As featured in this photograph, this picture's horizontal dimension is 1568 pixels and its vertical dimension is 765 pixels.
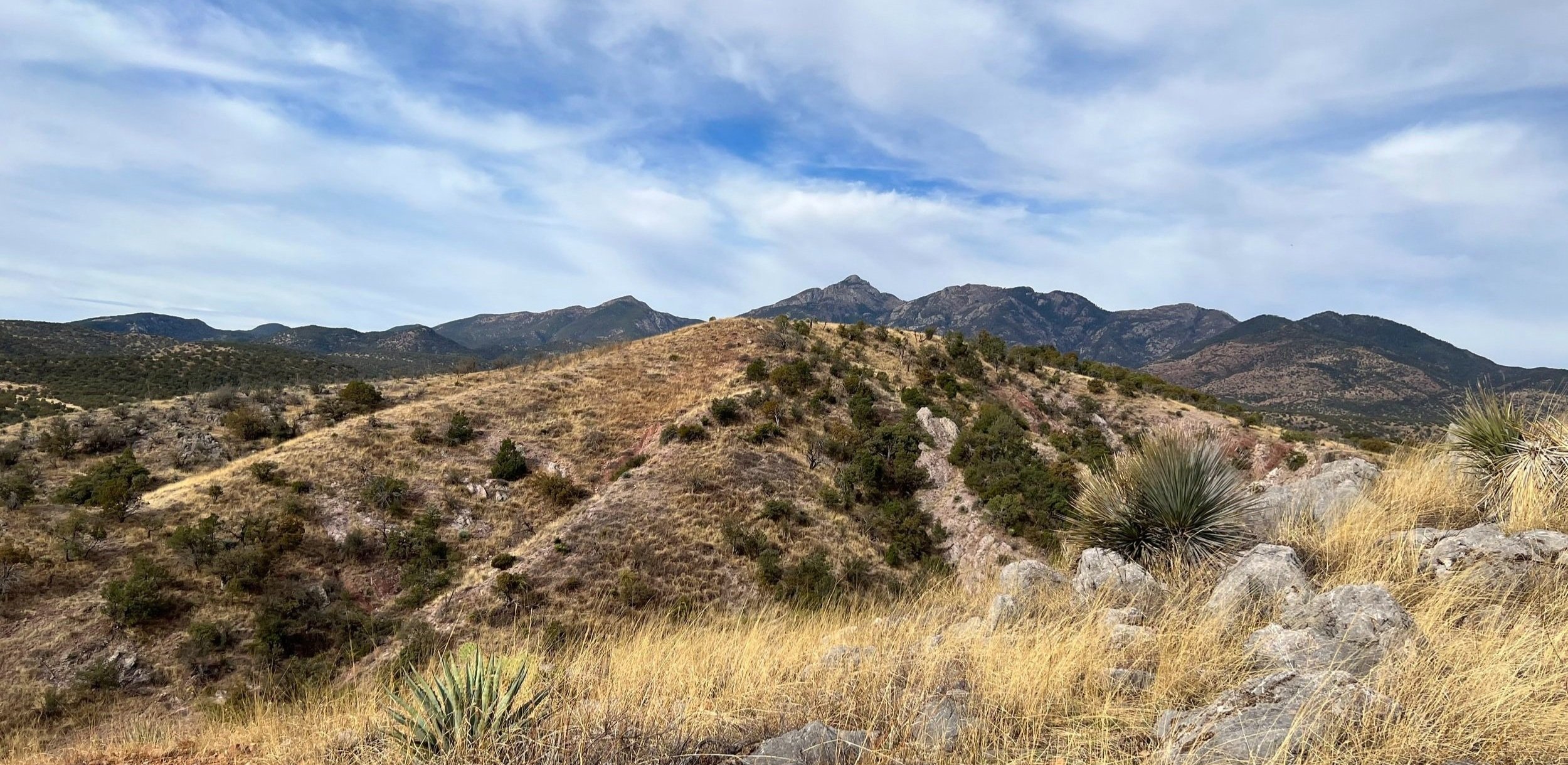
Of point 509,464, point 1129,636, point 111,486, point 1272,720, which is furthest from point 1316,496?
point 111,486

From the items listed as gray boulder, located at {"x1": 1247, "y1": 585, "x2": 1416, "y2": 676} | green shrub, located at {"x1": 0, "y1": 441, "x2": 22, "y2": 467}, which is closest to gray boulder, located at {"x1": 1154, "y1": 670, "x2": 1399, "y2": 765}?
gray boulder, located at {"x1": 1247, "y1": 585, "x2": 1416, "y2": 676}

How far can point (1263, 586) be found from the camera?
5.69 metres

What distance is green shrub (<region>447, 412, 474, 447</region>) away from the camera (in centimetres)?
2819

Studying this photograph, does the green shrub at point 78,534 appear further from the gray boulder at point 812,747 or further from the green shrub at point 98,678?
the gray boulder at point 812,747

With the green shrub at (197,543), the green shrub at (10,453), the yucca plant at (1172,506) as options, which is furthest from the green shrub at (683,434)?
the green shrub at (10,453)

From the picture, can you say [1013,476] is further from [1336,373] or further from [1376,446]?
[1336,373]

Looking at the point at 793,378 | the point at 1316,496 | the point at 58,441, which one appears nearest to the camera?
the point at 1316,496

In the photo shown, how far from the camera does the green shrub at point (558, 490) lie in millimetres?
25719

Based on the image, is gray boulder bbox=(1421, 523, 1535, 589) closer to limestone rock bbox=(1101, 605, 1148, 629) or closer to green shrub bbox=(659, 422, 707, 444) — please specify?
limestone rock bbox=(1101, 605, 1148, 629)

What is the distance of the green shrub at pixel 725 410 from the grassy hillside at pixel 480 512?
4.2 inches

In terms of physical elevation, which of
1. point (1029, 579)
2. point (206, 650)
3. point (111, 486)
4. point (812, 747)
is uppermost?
point (812, 747)

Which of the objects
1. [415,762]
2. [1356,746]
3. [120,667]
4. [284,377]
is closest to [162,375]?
[284,377]

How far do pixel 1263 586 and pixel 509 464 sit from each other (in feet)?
87.8

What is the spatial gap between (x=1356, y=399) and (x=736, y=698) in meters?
139
